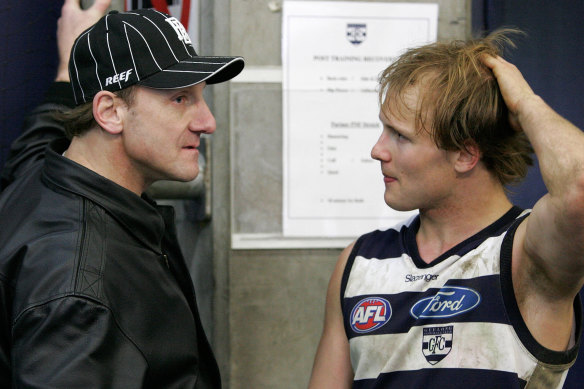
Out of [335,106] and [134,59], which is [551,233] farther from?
[134,59]

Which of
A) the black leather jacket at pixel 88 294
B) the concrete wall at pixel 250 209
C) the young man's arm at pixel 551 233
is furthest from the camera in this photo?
the concrete wall at pixel 250 209

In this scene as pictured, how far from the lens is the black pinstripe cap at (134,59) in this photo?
1.85 meters

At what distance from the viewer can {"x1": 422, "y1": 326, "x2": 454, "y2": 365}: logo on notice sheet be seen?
71.5 inches

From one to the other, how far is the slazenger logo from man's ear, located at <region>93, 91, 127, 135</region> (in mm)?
918

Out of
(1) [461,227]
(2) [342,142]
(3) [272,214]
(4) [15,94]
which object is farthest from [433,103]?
(4) [15,94]

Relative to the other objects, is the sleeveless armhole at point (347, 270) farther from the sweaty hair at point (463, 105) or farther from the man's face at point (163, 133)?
the man's face at point (163, 133)

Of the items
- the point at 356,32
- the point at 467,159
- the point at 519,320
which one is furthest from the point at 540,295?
the point at 356,32

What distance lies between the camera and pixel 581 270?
169cm

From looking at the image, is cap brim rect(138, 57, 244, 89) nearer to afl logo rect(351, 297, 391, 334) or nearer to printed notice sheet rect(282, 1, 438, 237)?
printed notice sheet rect(282, 1, 438, 237)

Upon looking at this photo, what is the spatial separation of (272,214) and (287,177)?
0.14 meters

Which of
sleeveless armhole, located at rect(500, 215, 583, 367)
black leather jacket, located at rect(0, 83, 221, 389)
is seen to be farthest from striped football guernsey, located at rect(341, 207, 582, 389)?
black leather jacket, located at rect(0, 83, 221, 389)

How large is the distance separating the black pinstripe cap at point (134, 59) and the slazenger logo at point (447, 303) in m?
0.82

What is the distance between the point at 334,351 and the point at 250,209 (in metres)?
0.61

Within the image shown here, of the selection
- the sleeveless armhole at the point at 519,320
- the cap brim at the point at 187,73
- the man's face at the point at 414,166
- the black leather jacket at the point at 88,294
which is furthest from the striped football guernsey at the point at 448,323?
the cap brim at the point at 187,73
